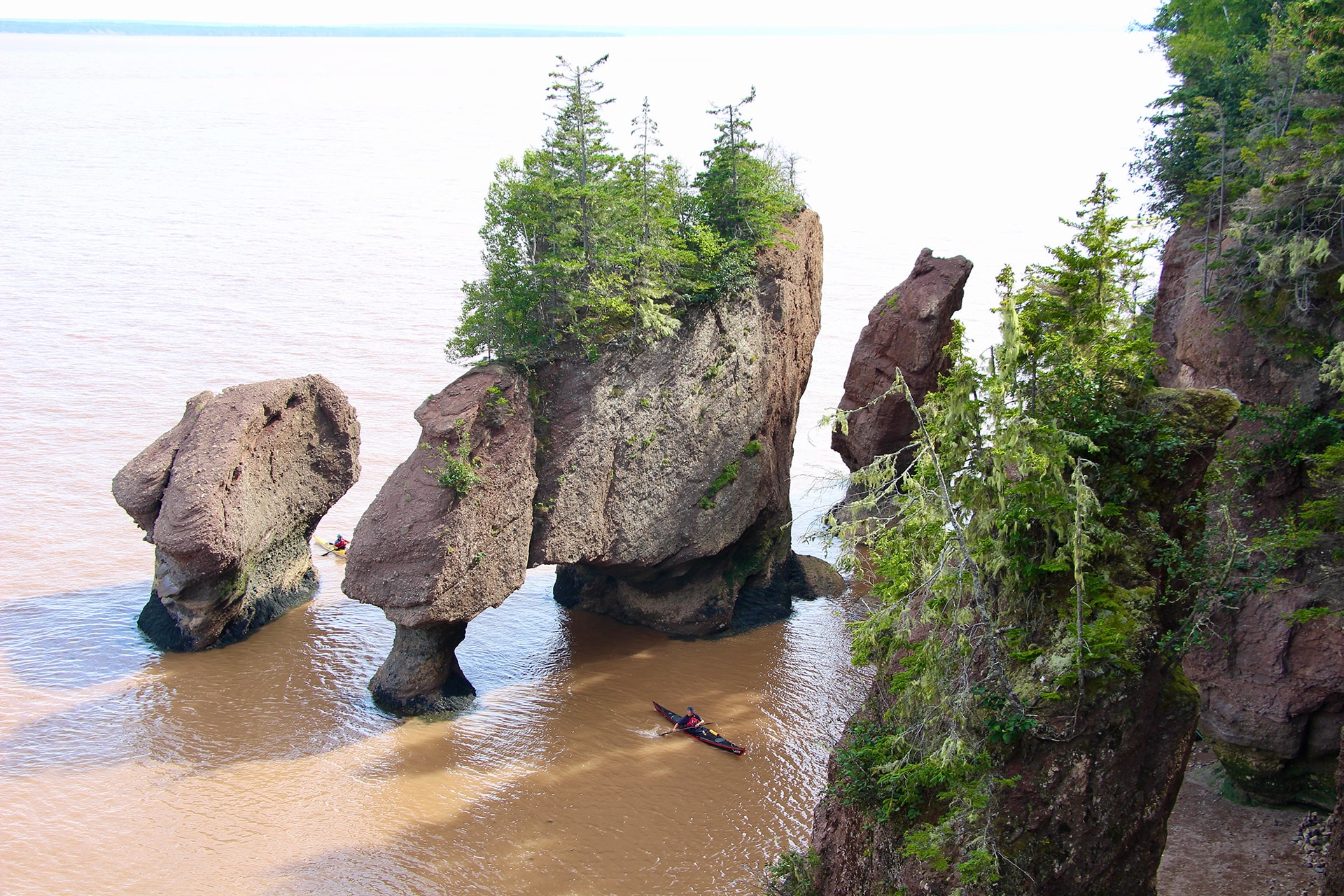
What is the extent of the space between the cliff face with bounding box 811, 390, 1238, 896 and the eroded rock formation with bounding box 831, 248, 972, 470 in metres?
14.9

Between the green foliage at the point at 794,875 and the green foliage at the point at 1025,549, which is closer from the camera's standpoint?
the green foliage at the point at 1025,549

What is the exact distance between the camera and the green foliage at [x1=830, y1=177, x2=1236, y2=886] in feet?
36.4

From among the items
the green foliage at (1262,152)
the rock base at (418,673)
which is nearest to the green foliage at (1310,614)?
the green foliage at (1262,152)

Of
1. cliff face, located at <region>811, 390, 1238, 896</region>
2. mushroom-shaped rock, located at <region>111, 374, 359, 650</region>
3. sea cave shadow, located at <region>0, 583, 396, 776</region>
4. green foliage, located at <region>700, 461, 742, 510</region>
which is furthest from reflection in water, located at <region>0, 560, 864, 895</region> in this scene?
cliff face, located at <region>811, 390, 1238, 896</region>

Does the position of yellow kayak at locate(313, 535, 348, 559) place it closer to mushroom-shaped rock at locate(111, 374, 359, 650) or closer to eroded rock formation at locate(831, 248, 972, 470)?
mushroom-shaped rock at locate(111, 374, 359, 650)

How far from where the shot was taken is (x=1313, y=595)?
1714cm

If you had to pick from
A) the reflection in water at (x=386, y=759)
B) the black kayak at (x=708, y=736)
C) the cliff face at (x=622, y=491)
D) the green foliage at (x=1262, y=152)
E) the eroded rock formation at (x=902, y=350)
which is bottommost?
the reflection in water at (x=386, y=759)

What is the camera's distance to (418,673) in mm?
20375

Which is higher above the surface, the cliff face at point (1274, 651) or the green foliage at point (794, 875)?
the cliff face at point (1274, 651)

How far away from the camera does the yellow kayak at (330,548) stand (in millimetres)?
28391

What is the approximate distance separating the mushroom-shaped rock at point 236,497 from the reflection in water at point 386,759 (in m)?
0.85

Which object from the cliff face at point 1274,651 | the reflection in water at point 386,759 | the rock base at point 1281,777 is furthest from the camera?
the rock base at point 1281,777

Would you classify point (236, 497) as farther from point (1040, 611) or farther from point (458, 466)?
point (1040, 611)

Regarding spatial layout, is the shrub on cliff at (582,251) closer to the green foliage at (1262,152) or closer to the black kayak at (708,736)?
the black kayak at (708,736)
